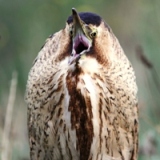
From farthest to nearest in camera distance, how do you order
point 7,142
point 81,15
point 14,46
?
point 14,46
point 7,142
point 81,15

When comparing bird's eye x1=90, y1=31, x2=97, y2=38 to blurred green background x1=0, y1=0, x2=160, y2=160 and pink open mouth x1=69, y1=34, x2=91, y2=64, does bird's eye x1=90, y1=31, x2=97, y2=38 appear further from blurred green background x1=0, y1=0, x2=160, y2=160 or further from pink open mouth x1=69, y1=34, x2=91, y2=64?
blurred green background x1=0, y1=0, x2=160, y2=160

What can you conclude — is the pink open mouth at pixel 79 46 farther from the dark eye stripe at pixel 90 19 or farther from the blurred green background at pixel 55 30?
the blurred green background at pixel 55 30

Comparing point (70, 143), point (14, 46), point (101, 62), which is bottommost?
point (70, 143)

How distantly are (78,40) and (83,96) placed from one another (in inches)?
7.8

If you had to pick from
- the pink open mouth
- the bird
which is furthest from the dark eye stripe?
the pink open mouth

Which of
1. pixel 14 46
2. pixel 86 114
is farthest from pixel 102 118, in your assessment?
pixel 14 46

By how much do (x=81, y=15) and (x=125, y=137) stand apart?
47 cm

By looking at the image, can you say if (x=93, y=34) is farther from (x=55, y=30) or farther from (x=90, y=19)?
(x=55, y=30)

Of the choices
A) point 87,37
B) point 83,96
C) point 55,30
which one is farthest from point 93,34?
point 55,30

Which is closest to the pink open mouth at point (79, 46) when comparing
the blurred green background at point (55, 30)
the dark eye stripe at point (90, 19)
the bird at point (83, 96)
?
the bird at point (83, 96)

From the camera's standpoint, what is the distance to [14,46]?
7.00 metres

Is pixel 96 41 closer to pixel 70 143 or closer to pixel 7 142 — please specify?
pixel 70 143

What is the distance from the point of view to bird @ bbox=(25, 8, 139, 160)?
2859mm

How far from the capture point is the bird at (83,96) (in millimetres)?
2859
